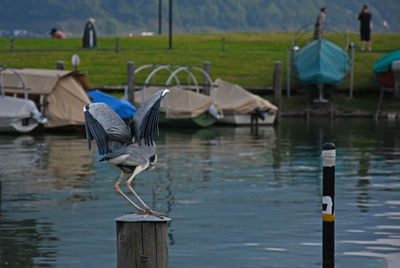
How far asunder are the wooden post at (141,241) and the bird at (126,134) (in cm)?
44

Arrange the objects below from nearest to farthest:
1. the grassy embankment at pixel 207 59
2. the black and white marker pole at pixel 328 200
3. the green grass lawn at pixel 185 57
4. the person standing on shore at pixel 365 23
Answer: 1. the black and white marker pole at pixel 328 200
2. the grassy embankment at pixel 207 59
3. the green grass lawn at pixel 185 57
4. the person standing on shore at pixel 365 23

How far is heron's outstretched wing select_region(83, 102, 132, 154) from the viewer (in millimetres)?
9023

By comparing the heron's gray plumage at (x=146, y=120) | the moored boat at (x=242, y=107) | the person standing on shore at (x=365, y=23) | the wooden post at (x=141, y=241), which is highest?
the person standing on shore at (x=365, y=23)

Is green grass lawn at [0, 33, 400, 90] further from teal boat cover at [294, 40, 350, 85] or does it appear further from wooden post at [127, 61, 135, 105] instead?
wooden post at [127, 61, 135, 105]

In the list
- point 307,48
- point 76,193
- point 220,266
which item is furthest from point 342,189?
point 307,48

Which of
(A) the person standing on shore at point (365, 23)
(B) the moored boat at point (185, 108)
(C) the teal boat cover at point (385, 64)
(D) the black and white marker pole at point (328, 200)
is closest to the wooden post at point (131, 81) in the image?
(B) the moored boat at point (185, 108)

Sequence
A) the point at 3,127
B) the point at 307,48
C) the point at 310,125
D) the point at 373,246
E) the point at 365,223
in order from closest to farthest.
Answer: the point at 373,246, the point at 365,223, the point at 3,127, the point at 310,125, the point at 307,48

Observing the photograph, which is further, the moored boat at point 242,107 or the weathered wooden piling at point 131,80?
the moored boat at point 242,107

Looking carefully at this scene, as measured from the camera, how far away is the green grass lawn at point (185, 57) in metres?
47.3

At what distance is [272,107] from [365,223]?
23.4 meters

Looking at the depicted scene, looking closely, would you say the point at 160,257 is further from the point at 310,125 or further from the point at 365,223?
the point at 310,125

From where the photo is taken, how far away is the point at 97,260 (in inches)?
469

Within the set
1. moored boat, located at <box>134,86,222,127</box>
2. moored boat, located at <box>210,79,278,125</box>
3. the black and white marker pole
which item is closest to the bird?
the black and white marker pole

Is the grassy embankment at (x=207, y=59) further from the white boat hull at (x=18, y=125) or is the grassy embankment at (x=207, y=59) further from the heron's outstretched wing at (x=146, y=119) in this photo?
the heron's outstretched wing at (x=146, y=119)
